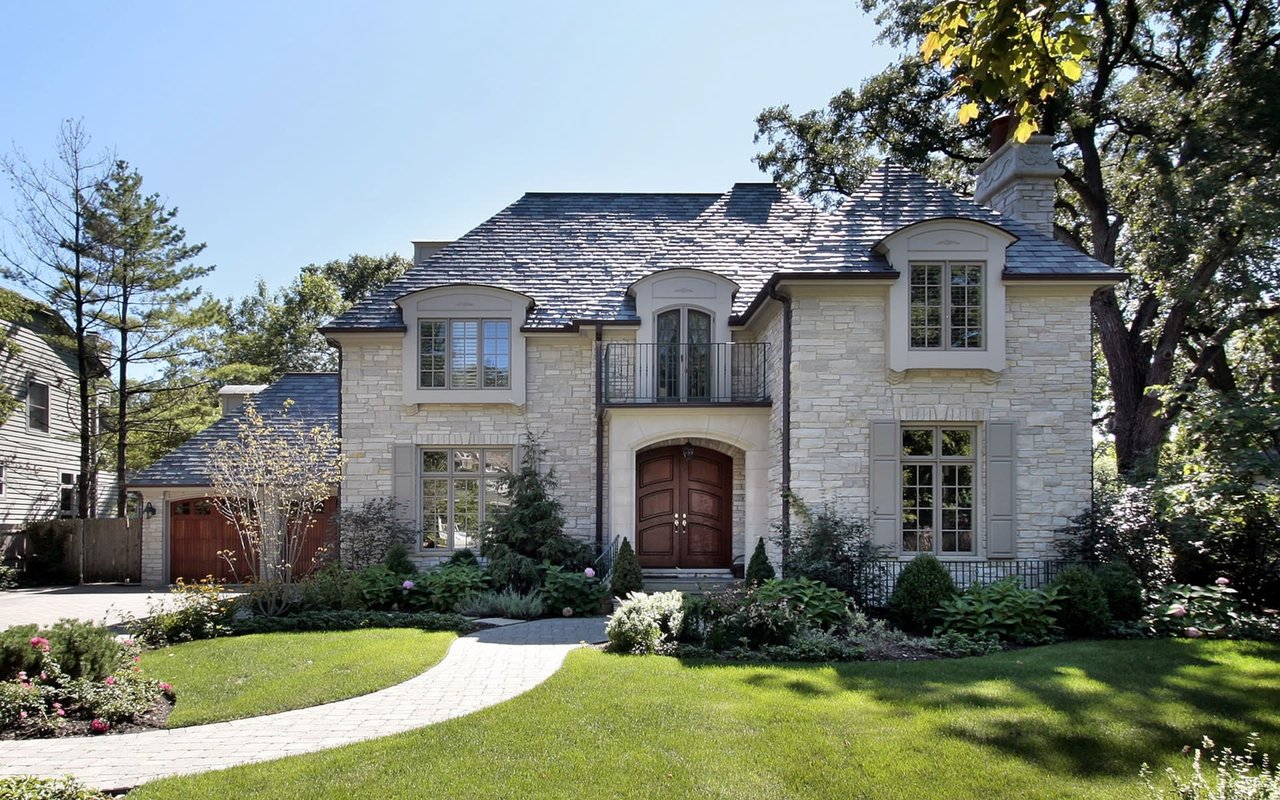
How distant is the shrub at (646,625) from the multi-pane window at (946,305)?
5373mm

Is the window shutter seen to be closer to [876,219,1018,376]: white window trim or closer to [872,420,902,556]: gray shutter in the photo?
[872,420,902,556]: gray shutter

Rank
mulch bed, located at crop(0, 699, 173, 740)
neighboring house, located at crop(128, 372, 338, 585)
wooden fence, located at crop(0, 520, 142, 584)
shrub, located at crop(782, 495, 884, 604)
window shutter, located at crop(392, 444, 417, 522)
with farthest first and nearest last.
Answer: wooden fence, located at crop(0, 520, 142, 584) → neighboring house, located at crop(128, 372, 338, 585) → window shutter, located at crop(392, 444, 417, 522) → shrub, located at crop(782, 495, 884, 604) → mulch bed, located at crop(0, 699, 173, 740)

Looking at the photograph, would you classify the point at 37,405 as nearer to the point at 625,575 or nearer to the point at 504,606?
the point at 504,606

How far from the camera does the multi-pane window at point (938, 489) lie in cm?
1245

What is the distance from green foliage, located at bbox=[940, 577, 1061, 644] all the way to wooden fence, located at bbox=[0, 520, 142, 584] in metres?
18.3

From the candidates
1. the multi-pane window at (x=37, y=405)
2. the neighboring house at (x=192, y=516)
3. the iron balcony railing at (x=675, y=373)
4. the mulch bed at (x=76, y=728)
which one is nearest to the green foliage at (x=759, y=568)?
the iron balcony railing at (x=675, y=373)

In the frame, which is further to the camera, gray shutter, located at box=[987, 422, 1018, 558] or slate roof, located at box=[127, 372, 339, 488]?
slate roof, located at box=[127, 372, 339, 488]

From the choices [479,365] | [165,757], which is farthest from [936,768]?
[479,365]

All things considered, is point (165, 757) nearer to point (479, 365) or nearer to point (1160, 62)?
point (479, 365)

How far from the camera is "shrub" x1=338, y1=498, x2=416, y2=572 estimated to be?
1448cm

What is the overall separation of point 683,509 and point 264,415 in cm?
986

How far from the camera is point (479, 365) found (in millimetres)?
14898

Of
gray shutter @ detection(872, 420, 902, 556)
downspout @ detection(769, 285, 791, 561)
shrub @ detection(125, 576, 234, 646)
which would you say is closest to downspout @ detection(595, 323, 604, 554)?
downspout @ detection(769, 285, 791, 561)

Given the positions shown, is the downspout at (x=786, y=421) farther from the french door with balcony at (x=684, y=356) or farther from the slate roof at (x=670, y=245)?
the french door with balcony at (x=684, y=356)
